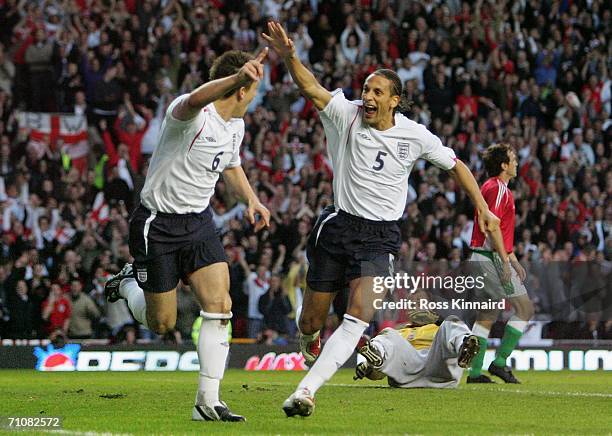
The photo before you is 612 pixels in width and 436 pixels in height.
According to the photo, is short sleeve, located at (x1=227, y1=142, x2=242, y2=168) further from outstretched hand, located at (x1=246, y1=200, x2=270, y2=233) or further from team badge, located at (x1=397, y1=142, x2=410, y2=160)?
team badge, located at (x1=397, y1=142, x2=410, y2=160)

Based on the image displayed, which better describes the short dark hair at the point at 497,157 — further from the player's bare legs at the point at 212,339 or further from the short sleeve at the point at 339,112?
the player's bare legs at the point at 212,339

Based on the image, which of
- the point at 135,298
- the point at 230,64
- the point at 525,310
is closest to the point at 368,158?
the point at 230,64

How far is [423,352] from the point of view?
12.2 m

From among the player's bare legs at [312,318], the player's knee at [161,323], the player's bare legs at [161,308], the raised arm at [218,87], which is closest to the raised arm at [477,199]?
the player's bare legs at [312,318]

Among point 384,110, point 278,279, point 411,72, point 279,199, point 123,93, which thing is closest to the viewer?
point 384,110

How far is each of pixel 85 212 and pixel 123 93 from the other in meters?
3.20

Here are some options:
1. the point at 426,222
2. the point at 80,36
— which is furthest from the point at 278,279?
the point at 80,36

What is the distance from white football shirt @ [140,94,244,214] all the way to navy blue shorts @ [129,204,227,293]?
8cm

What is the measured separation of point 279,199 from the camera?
810 inches

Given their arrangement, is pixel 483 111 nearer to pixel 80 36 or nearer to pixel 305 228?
pixel 305 228

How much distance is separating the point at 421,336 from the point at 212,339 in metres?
3.91

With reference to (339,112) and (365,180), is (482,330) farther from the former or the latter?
(339,112)

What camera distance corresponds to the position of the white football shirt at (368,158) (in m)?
9.71

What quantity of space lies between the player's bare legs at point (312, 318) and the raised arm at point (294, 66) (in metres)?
1.49
